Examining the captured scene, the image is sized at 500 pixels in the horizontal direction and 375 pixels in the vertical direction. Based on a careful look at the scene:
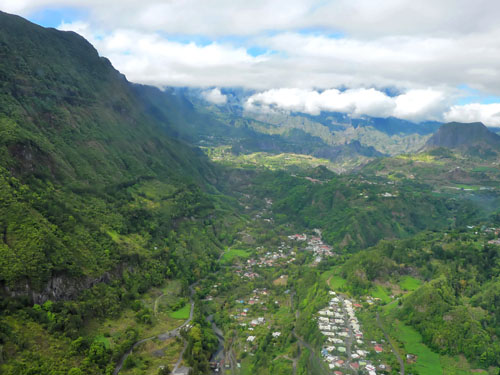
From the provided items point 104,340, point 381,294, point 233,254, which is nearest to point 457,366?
point 381,294

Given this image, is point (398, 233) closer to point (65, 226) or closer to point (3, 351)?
point (65, 226)

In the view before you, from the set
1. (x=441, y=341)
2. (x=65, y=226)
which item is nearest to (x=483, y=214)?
(x=441, y=341)

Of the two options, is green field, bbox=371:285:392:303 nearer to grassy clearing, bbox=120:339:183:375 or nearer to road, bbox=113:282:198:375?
road, bbox=113:282:198:375

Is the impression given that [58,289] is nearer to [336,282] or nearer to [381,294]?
[336,282]

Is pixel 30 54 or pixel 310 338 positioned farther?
pixel 30 54

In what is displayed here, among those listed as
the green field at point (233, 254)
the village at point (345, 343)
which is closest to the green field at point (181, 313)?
the village at point (345, 343)
